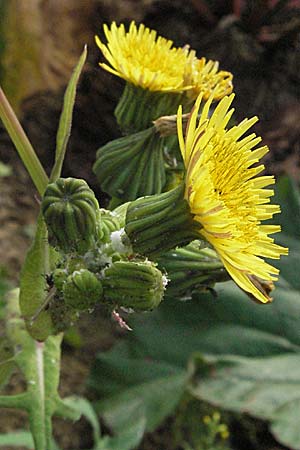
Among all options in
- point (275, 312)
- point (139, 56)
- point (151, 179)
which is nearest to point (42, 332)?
point (151, 179)

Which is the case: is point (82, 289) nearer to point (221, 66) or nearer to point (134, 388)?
point (134, 388)

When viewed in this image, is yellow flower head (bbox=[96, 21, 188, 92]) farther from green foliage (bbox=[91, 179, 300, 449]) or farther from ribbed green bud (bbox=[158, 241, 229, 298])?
green foliage (bbox=[91, 179, 300, 449])

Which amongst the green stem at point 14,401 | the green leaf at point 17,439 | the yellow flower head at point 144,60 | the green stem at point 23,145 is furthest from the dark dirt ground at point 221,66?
the green stem at point 14,401

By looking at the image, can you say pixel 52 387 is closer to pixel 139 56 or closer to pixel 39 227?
pixel 39 227

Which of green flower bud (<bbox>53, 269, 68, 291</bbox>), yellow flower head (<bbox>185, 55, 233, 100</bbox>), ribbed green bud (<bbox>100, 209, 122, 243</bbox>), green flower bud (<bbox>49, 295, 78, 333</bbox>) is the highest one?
yellow flower head (<bbox>185, 55, 233, 100</bbox>)

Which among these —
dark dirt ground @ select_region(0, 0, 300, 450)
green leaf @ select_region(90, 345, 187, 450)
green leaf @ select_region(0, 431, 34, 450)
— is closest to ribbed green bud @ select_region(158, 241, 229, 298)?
green leaf @ select_region(0, 431, 34, 450)
